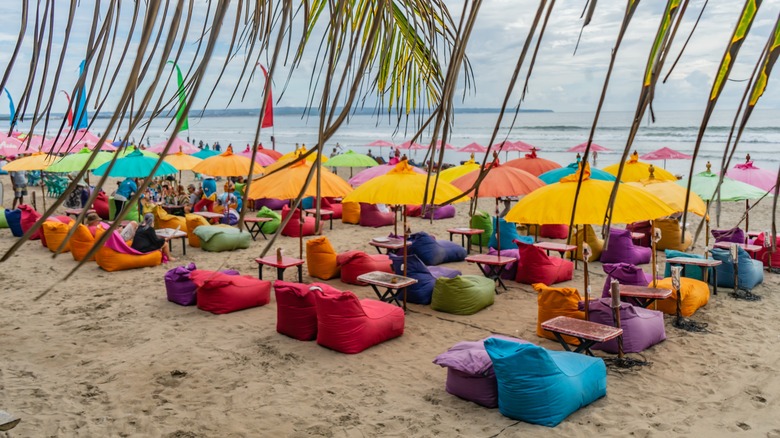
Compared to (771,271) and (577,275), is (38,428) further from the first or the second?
(771,271)

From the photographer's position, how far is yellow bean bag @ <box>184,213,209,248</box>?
37.3 ft

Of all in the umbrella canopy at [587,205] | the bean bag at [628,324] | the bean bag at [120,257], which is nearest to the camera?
the umbrella canopy at [587,205]

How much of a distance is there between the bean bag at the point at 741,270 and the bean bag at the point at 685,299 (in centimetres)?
114

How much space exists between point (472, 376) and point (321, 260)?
456 cm

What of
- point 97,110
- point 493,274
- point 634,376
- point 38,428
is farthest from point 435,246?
point 97,110

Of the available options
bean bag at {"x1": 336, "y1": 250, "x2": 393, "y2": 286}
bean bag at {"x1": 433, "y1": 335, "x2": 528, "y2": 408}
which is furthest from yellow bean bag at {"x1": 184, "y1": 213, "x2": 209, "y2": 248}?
bean bag at {"x1": 433, "y1": 335, "x2": 528, "y2": 408}

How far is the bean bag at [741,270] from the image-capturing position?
8.12 meters

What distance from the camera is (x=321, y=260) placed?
29.3ft

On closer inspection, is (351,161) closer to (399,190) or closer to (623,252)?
(623,252)

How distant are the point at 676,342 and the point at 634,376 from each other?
1183mm

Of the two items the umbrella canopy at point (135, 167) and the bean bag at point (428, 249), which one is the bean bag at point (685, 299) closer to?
the bean bag at point (428, 249)

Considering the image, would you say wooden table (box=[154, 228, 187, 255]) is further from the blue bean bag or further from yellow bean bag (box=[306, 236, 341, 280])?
the blue bean bag

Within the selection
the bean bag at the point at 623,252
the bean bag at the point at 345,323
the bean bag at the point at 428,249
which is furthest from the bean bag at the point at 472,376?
the bean bag at the point at 623,252

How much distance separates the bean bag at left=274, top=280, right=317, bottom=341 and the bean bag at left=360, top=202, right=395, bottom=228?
292 inches
